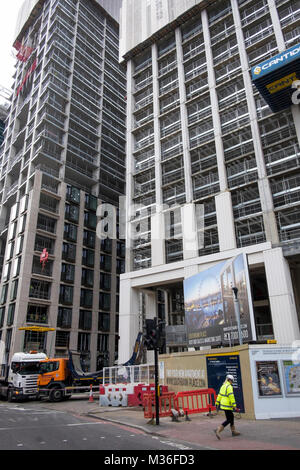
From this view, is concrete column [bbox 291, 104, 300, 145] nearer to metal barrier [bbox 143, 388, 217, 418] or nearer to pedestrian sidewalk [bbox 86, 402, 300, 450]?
metal barrier [bbox 143, 388, 217, 418]

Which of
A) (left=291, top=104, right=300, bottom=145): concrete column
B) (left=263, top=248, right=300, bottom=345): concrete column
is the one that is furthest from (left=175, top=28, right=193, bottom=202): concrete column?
(left=263, top=248, right=300, bottom=345): concrete column

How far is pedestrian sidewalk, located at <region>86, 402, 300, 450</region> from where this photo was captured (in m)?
8.41

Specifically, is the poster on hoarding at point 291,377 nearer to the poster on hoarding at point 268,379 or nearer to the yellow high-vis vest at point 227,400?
the poster on hoarding at point 268,379

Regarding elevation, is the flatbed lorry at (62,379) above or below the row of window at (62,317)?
below

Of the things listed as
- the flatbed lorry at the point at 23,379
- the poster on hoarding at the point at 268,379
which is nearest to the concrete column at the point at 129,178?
the flatbed lorry at the point at 23,379

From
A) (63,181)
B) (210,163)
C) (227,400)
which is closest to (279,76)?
(210,163)

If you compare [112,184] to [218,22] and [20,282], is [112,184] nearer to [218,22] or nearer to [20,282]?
[20,282]

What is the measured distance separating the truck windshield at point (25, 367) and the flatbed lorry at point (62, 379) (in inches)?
21.7

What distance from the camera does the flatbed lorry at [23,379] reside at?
24109 millimetres

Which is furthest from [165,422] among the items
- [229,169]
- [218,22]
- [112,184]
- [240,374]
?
[112,184]

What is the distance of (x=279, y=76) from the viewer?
29.9m

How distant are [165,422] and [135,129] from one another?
131 ft

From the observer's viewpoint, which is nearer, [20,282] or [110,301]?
[20,282]

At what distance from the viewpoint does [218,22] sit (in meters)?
41.2
